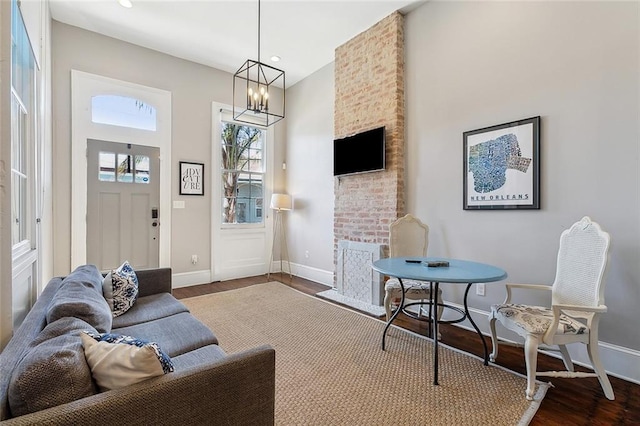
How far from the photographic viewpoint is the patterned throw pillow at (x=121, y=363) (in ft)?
3.19

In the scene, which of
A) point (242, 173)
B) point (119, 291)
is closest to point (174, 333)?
point (119, 291)

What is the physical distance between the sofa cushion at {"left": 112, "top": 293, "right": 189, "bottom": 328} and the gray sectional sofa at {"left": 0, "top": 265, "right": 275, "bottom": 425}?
0.58 m

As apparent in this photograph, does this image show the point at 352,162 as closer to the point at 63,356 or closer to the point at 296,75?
the point at 296,75

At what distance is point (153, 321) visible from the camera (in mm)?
2078

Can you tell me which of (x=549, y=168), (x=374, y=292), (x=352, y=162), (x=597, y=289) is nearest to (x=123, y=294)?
(x=374, y=292)

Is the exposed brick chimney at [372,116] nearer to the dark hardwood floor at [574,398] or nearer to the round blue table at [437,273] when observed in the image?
→ the round blue table at [437,273]

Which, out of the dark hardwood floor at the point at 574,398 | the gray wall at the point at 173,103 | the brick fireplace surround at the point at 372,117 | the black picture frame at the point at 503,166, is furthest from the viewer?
the gray wall at the point at 173,103

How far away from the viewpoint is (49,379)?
868mm

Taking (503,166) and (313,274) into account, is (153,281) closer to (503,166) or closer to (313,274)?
(313,274)

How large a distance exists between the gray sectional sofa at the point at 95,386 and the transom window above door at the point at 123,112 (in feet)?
10.6

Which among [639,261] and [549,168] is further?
[549,168]

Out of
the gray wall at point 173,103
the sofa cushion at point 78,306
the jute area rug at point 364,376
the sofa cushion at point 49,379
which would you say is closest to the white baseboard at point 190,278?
the gray wall at point 173,103

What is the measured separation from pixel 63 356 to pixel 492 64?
352 cm

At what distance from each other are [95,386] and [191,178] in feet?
13.0
